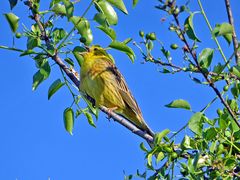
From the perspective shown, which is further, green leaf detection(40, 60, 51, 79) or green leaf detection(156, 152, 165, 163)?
green leaf detection(40, 60, 51, 79)

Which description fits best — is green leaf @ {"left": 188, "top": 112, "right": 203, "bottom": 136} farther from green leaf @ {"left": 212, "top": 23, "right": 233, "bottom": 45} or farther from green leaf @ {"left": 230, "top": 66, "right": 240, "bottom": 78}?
green leaf @ {"left": 212, "top": 23, "right": 233, "bottom": 45}

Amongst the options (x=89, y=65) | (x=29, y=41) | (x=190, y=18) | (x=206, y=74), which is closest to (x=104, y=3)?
(x=29, y=41)

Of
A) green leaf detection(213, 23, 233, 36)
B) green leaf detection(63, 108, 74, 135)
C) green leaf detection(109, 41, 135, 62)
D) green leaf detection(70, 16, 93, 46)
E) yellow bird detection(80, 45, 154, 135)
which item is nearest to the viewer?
green leaf detection(213, 23, 233, 36)

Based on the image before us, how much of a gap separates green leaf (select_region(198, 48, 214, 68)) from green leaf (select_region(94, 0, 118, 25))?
2.86 feet

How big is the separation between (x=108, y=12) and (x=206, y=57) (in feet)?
3.23

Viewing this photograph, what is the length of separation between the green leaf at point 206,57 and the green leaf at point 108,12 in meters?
0.87

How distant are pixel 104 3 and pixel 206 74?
121cm

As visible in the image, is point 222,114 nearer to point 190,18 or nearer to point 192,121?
point 192,121

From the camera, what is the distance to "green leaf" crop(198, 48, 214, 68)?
3.00 meters

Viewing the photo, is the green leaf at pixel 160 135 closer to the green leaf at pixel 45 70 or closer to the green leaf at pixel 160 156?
the green leaf at pixel 160 156

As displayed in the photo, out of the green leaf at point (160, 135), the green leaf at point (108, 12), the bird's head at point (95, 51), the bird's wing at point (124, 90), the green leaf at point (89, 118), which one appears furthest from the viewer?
the bird's head at point (95, 51)

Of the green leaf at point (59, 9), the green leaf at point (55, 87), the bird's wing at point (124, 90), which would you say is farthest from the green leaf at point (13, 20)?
the bird's wing at point (124, 90)

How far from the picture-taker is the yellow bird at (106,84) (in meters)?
6.52

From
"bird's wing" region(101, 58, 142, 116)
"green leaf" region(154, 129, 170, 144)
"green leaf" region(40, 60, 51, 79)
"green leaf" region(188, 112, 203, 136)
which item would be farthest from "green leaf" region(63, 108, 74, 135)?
"bird's wing" region(101, 58, 142, 116)
